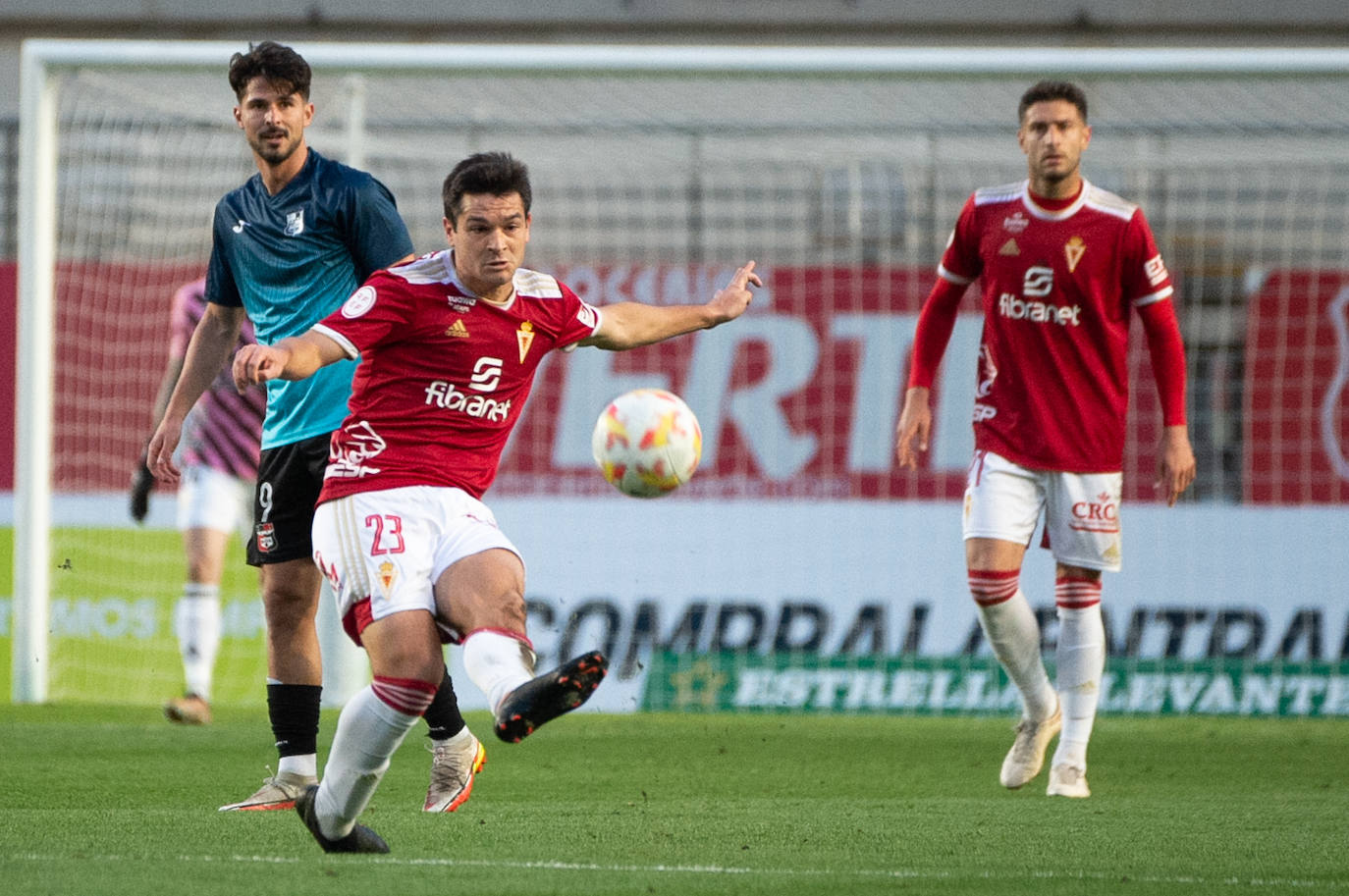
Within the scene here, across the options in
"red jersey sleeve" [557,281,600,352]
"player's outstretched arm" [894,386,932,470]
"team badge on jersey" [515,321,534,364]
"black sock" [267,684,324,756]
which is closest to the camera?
"team badge on jersey" [515,321,534,364]

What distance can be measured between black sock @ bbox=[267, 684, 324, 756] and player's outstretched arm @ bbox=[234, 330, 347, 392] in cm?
148

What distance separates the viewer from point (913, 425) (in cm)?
614

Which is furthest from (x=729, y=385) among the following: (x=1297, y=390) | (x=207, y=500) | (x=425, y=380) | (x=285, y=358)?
(x=285, y=358)

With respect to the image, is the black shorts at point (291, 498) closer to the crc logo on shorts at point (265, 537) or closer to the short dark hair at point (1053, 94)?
the crc logo on shorts at point (265, 537)

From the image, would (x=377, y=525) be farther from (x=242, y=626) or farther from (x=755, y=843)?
(x=242, y=626)

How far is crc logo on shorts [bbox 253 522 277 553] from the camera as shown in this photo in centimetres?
525

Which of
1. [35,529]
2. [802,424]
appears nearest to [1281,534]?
[802,424]

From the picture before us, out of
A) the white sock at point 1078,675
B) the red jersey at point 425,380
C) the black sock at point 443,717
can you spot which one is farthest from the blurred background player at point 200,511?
the white sock at point 1078,675

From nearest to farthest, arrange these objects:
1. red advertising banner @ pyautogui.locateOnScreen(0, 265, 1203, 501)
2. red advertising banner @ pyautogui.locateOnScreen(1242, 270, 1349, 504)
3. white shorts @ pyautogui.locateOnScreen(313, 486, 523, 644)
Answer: white shorts @ pyautogui.locateOnScreen(313, 486, 523, 644), red advertising banner @ pyautogui.locateOnScreen(1242, 270, 1349, 504), red advertising banner @ pyautogui.locateOnScreen(0, 265, 1203, 501)

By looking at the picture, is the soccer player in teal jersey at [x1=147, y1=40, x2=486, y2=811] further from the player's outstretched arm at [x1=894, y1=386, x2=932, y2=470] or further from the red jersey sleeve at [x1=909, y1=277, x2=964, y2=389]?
the red jersey sleeve at [x1=909, y1=277, x2=964, y2=389]

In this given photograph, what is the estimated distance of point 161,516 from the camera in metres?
10.1

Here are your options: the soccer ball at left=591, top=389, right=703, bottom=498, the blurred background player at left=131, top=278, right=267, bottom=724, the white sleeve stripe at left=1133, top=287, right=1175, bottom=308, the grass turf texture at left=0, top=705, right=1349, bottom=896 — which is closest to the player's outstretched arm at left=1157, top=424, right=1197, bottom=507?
the white sleeve stripe at left=1133, top=287, right=1175, bottom=308

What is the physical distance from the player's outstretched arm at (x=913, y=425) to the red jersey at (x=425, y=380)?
6.32ft

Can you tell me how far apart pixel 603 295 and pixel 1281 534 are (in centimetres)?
404
